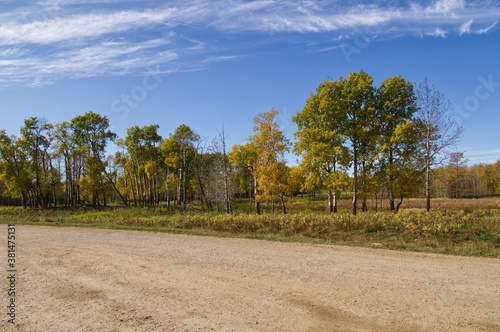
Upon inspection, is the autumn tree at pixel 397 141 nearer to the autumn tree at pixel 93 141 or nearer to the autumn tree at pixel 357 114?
the autumn tree at pixel 357 114

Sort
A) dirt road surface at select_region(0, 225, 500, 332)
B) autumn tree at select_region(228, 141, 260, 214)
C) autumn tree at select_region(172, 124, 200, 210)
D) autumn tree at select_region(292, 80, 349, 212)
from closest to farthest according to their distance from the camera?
dirt road surface at select_region(0, 225, 500, 332) → autumn tree at select_region(292, 80, 349, 212) → autumn tree at select_region(228, 141, 260, 214) → autumn tree at select_region(172, 124, 200, 210)

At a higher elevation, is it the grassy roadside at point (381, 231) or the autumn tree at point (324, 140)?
the autumn tree at point (324, 140)

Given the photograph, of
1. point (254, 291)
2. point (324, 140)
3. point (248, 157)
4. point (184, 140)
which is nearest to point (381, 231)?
point (254, 291)

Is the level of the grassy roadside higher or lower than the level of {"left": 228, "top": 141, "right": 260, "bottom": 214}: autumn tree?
lower

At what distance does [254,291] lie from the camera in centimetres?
618

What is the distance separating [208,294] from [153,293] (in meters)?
1.14

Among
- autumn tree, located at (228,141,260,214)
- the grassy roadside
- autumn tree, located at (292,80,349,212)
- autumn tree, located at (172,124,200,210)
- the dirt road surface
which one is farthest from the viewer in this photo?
autumn tree, located at (172,124,200,210)

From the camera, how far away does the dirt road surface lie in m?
4.82

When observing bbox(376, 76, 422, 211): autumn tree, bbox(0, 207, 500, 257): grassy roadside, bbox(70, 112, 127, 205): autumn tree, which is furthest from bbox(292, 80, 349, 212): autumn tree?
bbox(70, 112, 127, 205): autumn tree

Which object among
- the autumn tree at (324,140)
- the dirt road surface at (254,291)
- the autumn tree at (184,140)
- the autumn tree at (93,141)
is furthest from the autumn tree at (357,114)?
the autumn tree at (93,141)

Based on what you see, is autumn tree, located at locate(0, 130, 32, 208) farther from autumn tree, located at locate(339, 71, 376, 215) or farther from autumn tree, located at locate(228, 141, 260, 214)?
autumn tree, located at locate(339, 71, 376, 215)

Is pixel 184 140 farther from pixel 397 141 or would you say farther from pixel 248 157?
pixel 397 141

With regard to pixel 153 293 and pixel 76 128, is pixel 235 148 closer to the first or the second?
pixel 76 128

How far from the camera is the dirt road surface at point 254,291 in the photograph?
4824mm
